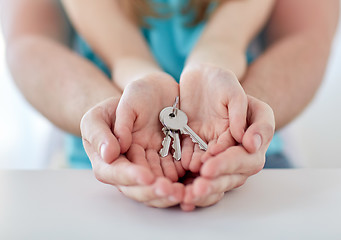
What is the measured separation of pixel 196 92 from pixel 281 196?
20cm

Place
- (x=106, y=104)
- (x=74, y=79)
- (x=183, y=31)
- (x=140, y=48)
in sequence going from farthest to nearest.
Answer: (x=183, y=31), (x=140, y=48), (x=74, y=79), (x=106, y=104)

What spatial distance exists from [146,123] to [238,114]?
0.42 feet

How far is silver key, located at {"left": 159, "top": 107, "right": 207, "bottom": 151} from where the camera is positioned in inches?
21.5

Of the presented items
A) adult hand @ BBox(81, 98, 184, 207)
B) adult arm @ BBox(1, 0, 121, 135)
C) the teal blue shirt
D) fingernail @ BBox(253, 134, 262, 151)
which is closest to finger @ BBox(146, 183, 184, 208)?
adult hand @ BBox(81, 98, 184, 207)

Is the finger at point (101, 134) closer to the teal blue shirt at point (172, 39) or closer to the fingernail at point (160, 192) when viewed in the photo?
the fingernail at point (160, 192)

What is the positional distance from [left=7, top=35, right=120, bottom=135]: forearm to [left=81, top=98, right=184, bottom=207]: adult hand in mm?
250

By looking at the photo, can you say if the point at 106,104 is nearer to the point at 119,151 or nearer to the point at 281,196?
the point at 119,151

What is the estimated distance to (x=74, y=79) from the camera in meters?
0.83

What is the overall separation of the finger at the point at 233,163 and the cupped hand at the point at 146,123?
67 mm

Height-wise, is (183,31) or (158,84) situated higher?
(158,84)

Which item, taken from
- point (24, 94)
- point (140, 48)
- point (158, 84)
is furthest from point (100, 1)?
point (158, 84)

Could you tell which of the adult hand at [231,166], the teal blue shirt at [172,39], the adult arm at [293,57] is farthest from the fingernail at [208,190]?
the teal blue shirt at [172,39]

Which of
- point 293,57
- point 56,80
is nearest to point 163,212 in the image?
point 56,80

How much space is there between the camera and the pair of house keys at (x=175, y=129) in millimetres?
539
